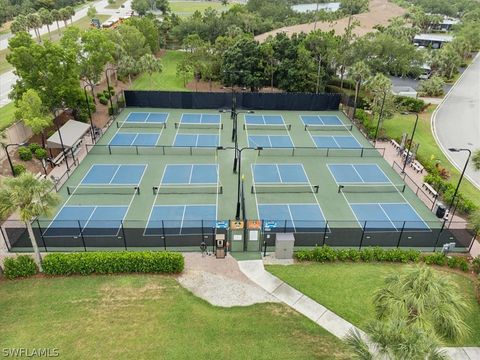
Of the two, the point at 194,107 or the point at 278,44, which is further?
the point at 278,44

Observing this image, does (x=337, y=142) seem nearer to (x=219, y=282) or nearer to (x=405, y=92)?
(x=405, y=92)

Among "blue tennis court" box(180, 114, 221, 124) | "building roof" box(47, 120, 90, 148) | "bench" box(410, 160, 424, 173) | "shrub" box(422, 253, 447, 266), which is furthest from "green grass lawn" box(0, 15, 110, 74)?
"shrub" box(422, 253, 447, 266)

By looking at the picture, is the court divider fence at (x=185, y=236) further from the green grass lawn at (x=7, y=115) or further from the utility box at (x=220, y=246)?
the green grass lawn at (x=7, y=115)

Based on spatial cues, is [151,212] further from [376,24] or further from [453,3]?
[453,3]

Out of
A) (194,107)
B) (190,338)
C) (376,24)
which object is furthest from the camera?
(376,24)

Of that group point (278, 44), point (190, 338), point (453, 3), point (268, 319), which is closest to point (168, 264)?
point (190, 338)

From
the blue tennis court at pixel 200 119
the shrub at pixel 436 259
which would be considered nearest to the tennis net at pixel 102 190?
the blue tennis court at pixel 200 119
